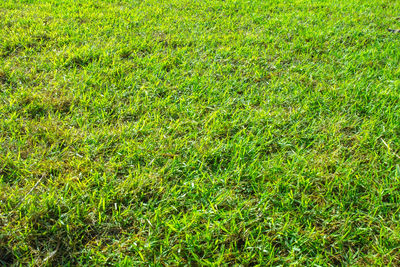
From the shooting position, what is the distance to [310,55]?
3.60m

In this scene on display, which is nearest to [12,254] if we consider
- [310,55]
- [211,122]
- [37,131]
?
[37,131]

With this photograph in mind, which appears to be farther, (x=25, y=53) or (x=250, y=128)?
(x=25, y=53)

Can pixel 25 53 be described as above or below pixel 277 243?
above

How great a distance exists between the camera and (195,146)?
7.45ft

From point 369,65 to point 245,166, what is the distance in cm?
208

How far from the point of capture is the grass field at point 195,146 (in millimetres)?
1691

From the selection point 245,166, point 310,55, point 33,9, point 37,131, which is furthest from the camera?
point 33,9

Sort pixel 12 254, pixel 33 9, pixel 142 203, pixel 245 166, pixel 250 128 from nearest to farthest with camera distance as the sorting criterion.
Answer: pixel 12 254 < pixel 142 203 < pixel 245 166 < pixel 250 128 < pixel 33 9

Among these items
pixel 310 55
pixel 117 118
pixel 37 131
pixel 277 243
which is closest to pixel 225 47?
pixel 310 55

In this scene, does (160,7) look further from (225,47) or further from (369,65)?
(369,65)

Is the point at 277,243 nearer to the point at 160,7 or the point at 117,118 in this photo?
the point at 117,118

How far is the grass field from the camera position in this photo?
1.69 metres

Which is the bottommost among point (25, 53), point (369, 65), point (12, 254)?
point (369, 65)

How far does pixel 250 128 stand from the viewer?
97.7 inches
